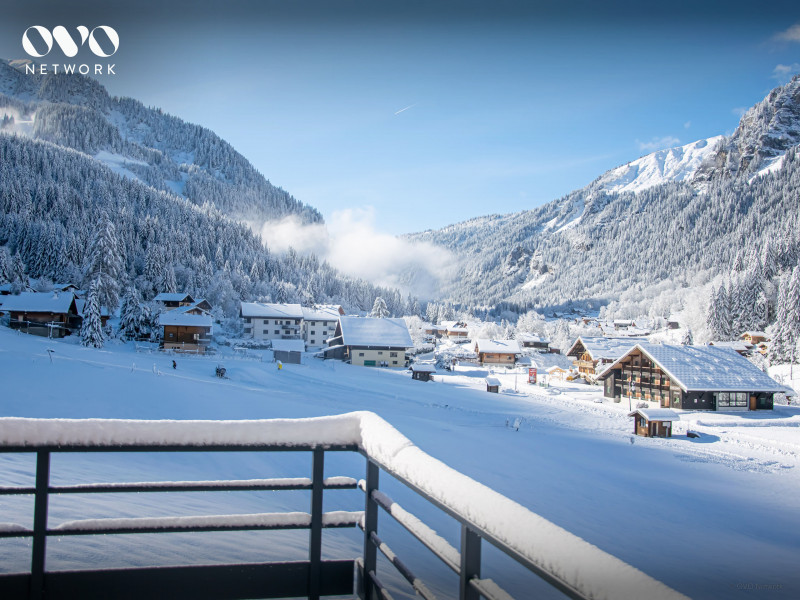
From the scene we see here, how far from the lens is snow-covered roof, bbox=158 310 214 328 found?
55.6 metres

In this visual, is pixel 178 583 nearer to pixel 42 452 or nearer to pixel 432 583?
pixel 42 452

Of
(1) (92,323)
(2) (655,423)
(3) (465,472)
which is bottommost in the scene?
(2) (655,423)

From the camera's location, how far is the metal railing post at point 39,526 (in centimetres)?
301

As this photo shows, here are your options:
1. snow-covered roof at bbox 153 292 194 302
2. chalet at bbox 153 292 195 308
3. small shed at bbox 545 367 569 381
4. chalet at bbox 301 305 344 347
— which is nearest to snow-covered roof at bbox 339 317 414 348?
chalet at bbox 301 305 344 347

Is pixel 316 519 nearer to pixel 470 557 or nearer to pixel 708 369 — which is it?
pixel 470 557

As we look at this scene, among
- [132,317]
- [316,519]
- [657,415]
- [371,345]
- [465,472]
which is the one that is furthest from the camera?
[371,345]

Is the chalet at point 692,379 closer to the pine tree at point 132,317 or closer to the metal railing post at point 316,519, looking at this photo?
the metal railing post at point 316,519

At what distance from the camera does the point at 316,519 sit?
3.36m

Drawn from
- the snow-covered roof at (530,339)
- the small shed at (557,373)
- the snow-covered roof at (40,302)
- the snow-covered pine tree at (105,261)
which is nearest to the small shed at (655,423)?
the small shed at (557,373)

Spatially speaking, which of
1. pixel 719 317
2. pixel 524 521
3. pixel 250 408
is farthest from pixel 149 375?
pixel 719 317

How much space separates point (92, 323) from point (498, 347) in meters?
69.5

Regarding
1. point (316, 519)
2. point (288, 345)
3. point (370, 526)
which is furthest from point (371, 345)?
point (370, 526)

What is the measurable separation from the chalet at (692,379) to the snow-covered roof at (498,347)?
42.1 meters

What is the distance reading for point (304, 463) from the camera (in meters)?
14.6
